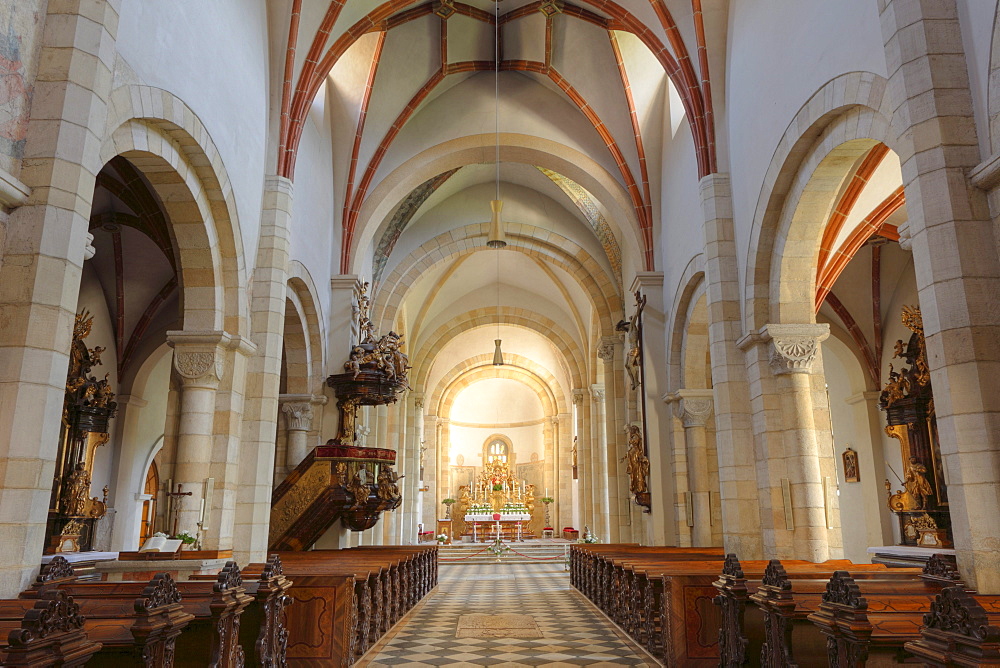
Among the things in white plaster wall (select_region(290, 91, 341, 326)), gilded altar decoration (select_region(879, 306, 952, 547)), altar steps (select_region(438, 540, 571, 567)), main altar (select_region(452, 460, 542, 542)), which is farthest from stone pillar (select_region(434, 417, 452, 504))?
gilded altar decoration (select_region(879, 306, 952, 547))

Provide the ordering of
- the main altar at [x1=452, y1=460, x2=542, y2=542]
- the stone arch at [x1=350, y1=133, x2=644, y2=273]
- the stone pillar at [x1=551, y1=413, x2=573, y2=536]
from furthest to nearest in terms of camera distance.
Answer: the main altar at [x1=452, y1=460, x2=542, y2=542], the stone pillar at [x1=551, y1=413, x2=573, y2=536], the stone arch at [x1=350, y1=133, x2=644, y2=273]

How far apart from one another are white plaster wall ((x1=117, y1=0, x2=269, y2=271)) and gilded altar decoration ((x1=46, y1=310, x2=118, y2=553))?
468cm

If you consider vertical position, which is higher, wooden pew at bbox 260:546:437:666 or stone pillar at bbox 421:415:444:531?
stone pillar at bbox 421:415:444:531

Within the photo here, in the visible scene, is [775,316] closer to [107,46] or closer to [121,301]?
[107,46]

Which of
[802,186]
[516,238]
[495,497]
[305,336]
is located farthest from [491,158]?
[495,497]

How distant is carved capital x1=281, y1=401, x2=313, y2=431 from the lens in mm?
12422

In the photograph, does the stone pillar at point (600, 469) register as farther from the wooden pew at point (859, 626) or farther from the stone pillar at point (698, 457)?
the wooden pew at point (859, 626)

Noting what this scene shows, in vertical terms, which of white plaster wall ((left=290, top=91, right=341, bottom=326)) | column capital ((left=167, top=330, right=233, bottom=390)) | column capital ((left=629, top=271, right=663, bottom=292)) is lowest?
column capital ((left=167, top=330, right=233, bottom=390))

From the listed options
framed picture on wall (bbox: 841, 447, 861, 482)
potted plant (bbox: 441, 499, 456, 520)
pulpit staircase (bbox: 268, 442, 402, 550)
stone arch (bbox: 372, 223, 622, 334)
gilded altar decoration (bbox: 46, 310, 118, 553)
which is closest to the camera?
pulpit staircase (bbox: 268, 442, 402, 550)

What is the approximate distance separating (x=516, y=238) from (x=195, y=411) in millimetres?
11912

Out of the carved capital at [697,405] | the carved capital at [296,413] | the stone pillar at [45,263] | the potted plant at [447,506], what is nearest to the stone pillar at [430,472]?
the potted plant at [447,506]

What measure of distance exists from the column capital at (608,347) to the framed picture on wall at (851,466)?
5.12m

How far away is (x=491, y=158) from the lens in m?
14.9

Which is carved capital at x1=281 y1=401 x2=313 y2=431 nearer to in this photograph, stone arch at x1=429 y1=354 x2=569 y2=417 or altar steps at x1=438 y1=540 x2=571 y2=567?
altar steps at x1=438 y1=540 x2=571 y2=567
